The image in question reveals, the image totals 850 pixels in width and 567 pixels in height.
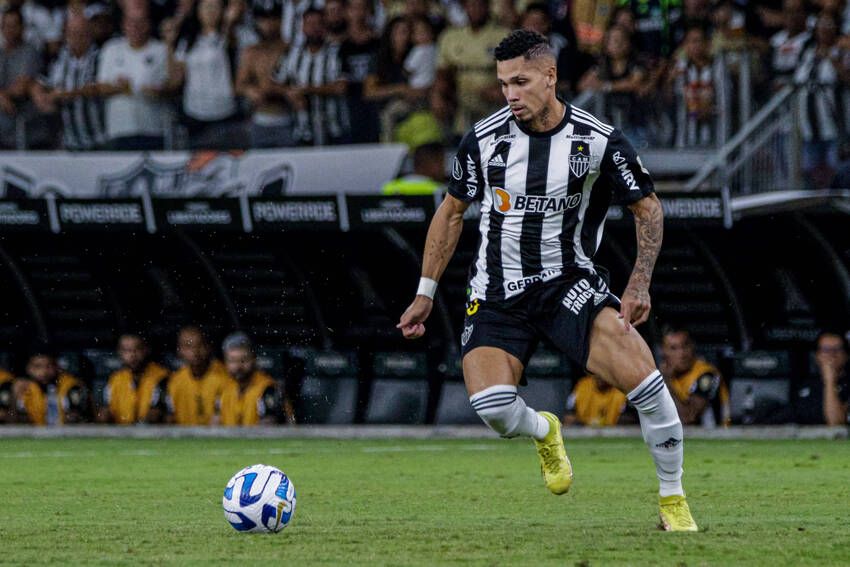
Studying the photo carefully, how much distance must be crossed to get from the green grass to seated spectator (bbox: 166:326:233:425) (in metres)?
2.03

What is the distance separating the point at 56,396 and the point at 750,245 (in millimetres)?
7372

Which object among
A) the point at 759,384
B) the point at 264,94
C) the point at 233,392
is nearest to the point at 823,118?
the point at 759,384

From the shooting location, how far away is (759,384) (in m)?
17.0

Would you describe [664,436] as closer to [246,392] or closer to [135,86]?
[246,392]

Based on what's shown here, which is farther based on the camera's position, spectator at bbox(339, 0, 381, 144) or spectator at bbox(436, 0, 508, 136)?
spectator at bbox(339, 0, 381, 144)

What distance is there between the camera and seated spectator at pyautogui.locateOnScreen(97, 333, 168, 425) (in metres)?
18.1

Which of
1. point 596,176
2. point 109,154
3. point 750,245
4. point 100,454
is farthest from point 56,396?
point 596,176

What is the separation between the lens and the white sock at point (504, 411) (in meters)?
7.79

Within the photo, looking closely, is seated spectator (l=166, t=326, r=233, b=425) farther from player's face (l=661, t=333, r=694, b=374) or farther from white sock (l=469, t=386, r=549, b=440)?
white sock (l=469, t=386, r=549, b=440)

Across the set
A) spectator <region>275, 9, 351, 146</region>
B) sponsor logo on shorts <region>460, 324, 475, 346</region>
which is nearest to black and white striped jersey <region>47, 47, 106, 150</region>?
spectator <region>275, 9, 351, 146</region>

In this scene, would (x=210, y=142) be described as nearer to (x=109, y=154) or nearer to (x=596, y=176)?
(x=109, y=154)

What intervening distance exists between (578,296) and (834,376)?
345 inches

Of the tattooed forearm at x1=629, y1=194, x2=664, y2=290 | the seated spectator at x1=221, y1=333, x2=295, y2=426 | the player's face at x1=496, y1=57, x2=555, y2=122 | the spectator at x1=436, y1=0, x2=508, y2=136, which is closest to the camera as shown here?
the player's face at x1=496, y1=57, x2=555, y2=122

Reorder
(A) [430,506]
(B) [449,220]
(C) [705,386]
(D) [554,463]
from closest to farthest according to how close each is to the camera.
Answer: (B) [449,220], (D) [554,463], (A) [430,506], (C) [705,386]
